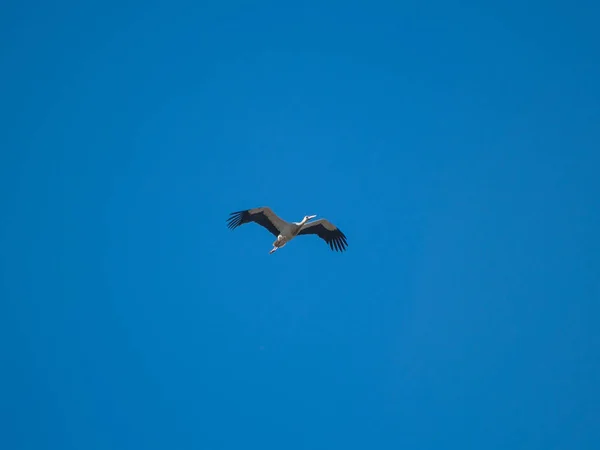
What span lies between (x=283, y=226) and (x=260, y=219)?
2.68ft

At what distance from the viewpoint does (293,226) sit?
24.1 m

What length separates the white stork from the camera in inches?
937

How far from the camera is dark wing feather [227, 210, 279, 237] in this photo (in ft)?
Result: 77.6

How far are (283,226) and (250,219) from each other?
114 centimetres

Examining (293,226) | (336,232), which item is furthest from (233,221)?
(336,232)

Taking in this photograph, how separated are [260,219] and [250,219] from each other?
1.14 feet

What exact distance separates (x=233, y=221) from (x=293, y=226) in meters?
2.06

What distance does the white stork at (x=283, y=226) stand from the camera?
23797 mm

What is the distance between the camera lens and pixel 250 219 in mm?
24016

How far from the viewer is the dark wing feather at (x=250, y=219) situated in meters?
23.7

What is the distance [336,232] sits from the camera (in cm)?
2511

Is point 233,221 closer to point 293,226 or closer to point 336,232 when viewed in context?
point 293,226

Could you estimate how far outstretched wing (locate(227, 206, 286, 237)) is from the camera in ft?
77.7

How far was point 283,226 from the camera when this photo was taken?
24.1 metres
